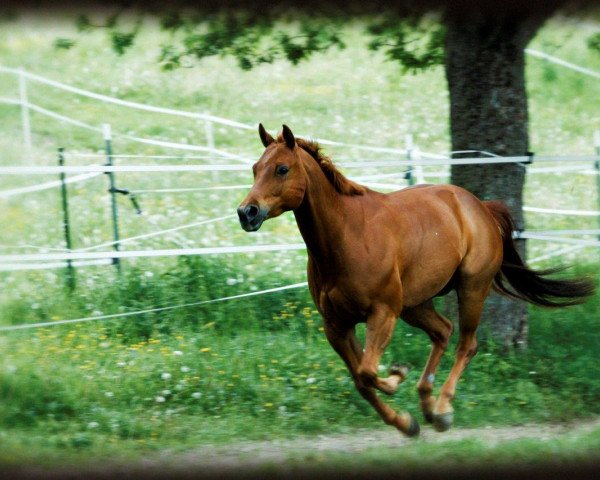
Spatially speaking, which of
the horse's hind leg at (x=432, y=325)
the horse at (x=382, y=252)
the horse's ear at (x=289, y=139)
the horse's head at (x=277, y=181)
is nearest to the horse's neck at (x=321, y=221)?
the horse at (x=382, y=252)

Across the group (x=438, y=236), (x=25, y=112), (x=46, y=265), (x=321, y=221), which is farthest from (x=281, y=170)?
(x=25, y=112)

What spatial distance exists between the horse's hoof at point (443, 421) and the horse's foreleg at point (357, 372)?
303 mm

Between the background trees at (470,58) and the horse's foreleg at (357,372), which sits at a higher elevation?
the background trees at (470,58)

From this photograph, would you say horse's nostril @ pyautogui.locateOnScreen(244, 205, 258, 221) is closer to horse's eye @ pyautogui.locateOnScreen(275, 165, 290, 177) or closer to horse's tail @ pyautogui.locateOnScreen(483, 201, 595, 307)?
horse's eye @ pyautogui.locateOnScreen(275, 165, 290, 177)

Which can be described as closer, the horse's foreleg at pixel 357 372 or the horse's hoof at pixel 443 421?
the horse's foreleg at pixel 357 372

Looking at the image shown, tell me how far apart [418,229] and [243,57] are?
8.46 ft

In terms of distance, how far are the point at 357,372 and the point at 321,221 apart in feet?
3.52

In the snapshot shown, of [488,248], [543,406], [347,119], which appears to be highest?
[347,119]

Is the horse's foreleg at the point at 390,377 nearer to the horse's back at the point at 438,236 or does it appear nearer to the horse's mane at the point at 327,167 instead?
the horse's back at the point at 438,236

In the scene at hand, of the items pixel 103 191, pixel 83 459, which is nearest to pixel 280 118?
pixel 103 191

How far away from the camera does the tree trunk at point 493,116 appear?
7801 millimetres

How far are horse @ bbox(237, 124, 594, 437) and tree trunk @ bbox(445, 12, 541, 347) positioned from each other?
891 millimetres

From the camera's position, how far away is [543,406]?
715cm

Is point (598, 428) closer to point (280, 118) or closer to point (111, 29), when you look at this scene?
point (111, 29)
